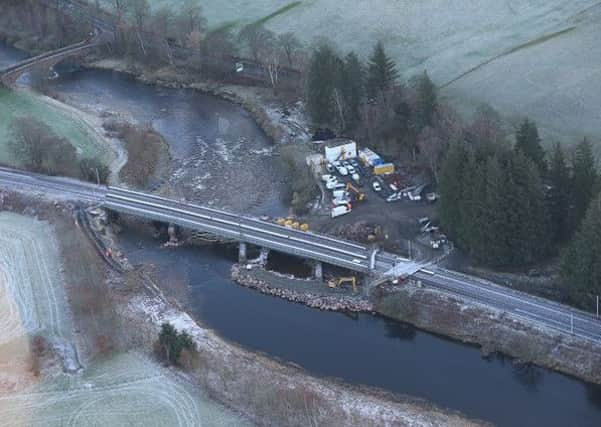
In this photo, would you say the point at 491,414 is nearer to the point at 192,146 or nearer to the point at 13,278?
the point at 13,278

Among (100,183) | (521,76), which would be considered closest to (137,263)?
(100,183)

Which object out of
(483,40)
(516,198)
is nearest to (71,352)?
(516,198)

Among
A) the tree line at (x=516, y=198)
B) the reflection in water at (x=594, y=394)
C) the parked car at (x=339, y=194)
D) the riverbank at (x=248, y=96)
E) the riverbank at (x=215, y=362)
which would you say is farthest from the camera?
the riverbank at (x=248, y=96)

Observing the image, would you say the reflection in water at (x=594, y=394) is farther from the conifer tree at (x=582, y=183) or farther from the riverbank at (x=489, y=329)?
the conifer tree at (x=582, y=183)

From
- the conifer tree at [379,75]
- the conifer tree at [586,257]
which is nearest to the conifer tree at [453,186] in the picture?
the conifer tree at [586,257]

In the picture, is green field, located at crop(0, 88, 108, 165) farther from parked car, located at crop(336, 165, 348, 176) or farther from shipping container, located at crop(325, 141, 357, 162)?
parked car, located at crop(336, 165, 348, 176)

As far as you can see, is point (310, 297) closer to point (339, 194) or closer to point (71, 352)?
point (339, 194)
